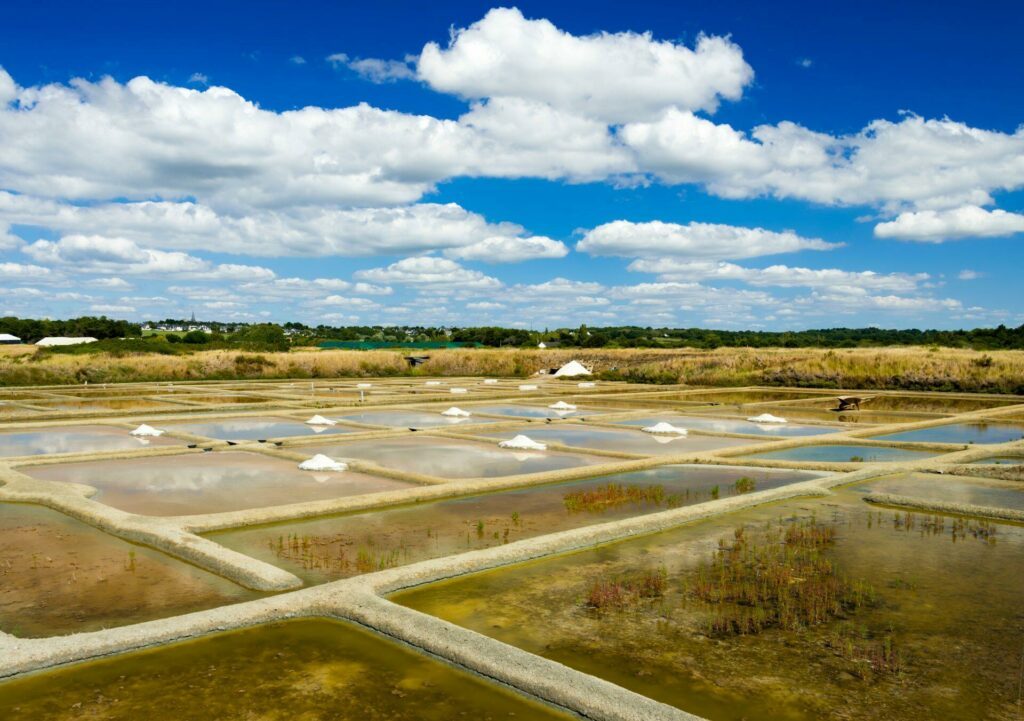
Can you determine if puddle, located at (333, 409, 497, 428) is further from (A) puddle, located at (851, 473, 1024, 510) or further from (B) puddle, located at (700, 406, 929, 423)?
(A) puddle, located at (851, 473, 1024, 510)

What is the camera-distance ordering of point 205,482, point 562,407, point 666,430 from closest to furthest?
point 205,482 < point 666,430 < point 562,407

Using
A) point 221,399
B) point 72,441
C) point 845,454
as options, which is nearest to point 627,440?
point 845,454

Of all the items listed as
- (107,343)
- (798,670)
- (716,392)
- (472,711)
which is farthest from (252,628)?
(107,343)

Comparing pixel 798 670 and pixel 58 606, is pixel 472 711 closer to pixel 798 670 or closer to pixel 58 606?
pixel 798 670

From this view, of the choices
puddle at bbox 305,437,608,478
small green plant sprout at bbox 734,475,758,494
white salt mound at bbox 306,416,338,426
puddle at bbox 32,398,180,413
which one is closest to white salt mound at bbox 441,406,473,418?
white salt mound at bbox 306,416,338,426

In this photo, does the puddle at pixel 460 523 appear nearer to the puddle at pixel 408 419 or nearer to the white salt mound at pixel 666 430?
the white salt mound at pixel 666 430

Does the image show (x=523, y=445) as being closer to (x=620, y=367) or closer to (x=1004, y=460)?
(x=1004, y=460)
